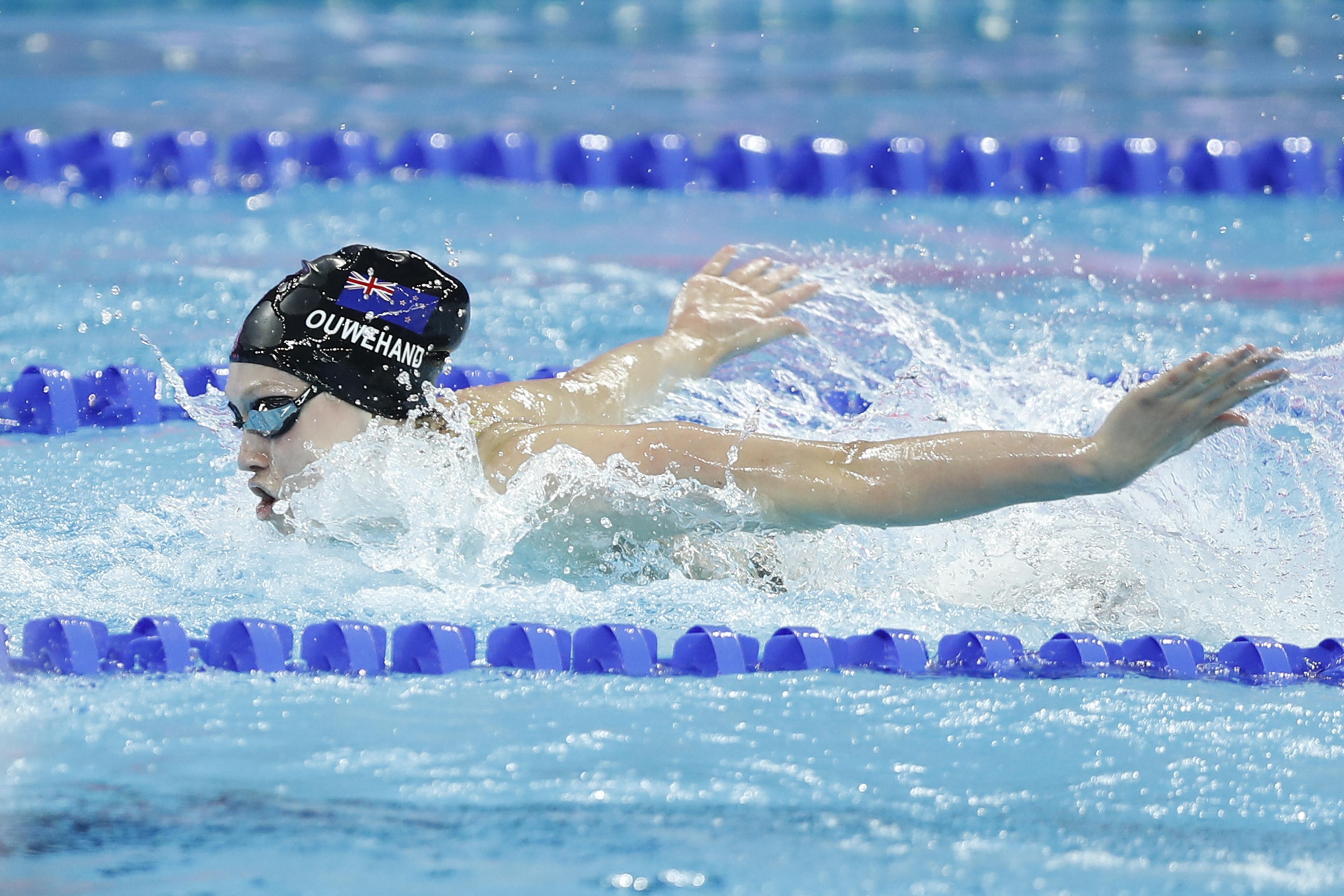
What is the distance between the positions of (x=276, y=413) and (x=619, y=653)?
63cm

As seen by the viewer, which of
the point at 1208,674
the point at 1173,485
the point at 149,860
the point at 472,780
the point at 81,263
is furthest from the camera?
the point at 81,263

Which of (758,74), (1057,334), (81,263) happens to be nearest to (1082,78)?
(758,74)

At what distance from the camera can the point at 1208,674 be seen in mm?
2449

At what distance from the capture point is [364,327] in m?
2.47

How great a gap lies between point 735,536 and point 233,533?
0.89 meters

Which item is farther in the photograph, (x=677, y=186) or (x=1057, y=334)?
(x=677, y=186)

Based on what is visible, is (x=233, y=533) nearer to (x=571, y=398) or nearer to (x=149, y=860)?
(x=571, y=398)

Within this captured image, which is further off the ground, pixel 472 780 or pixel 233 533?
pixel 233 533

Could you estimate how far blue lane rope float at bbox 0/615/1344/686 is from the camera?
2.33 m

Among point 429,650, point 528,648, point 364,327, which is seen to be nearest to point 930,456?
point 528,648

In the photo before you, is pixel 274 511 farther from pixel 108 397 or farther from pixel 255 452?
pixel 108 397

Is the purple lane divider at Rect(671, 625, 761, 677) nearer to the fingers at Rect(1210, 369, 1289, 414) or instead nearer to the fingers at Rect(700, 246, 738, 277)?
the fingers at Rect(1210, 369, 1289, 414)

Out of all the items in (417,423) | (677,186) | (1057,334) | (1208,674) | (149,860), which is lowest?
(149,860)

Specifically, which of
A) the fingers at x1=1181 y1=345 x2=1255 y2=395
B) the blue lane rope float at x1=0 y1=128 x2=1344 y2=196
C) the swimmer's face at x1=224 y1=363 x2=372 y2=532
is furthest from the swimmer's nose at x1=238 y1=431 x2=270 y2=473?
the blue lane rope float at x1=0 y1=128 x2=1344 y2=196
